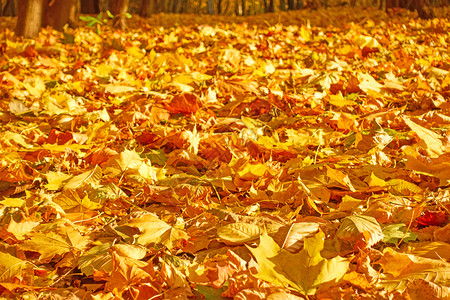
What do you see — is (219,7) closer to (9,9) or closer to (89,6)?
(89,6)

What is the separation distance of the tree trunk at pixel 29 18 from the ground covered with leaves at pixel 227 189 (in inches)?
133

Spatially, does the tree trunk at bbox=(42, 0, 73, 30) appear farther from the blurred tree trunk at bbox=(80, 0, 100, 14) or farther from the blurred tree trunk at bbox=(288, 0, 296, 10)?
the blurred tree trunk at bbox=(288, 0, 296, 10)

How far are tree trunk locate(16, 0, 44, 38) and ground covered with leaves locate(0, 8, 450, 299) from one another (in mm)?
3383

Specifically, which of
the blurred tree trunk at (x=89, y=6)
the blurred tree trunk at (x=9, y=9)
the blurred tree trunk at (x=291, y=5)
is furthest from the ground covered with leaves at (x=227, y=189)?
the blurred tree trunk at (x=291, y=5)

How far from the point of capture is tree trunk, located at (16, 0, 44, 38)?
666 cm

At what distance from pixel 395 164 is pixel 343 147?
12.2 inches

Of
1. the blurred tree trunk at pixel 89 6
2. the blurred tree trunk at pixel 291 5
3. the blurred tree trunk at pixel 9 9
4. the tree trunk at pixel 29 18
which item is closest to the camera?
the tree trunk at pixel 29 18

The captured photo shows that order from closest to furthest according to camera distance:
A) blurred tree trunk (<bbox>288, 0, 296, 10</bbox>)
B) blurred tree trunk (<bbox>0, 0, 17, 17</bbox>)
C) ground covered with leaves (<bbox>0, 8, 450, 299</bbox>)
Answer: ground covered with leaves (<bbox>0, 8, 450, 299</bbox>) < blurred tree trunk (<bbox>0, 0, 17, 17</bbox>) < blurred tree trunk (<bbox>288, 0, 296, 10</bbox>)

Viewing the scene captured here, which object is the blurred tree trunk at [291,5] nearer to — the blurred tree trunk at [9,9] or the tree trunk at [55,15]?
the blurred tree trunk at [9,9]

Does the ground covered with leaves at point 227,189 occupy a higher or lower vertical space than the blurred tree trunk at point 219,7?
lower

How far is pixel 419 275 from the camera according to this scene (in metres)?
1.16

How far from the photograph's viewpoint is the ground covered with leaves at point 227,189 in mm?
1218

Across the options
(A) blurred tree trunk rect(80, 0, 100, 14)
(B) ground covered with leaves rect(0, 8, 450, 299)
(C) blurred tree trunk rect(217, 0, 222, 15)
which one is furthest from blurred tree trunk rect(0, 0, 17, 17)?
(B) ground covered with leaves rect(0, 8, 450, 299)

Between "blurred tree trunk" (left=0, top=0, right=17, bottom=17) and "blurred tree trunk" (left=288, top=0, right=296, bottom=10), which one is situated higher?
"blurred tree trunk" (left=288, top=0, right=296, bottom=10)
